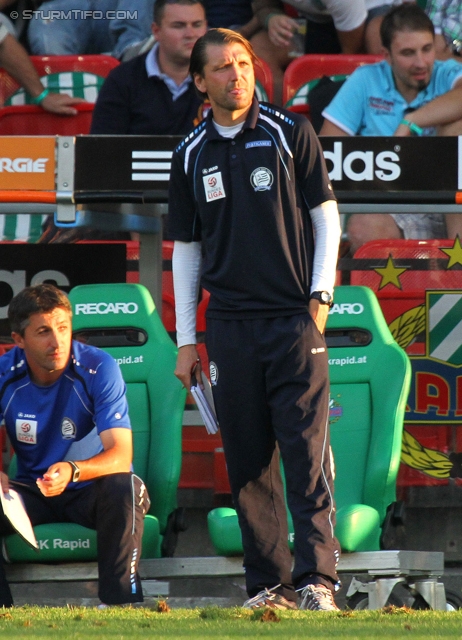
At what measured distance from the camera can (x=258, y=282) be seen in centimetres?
331

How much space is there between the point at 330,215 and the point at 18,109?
12.5 feet

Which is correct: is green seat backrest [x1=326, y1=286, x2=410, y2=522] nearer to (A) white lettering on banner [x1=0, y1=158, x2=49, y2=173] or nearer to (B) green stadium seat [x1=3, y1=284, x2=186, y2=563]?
(B) green stadium seat [x1=3, y1=284, x2=186, y2=563]

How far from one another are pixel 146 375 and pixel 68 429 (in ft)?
1.83

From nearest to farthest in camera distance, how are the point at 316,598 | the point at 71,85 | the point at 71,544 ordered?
1. the point at 316,598
2. the point at 71,544
3. the point at 71,85

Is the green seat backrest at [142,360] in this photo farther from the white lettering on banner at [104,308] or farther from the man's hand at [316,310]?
the man's hand at [316,310]

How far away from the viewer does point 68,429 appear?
4.25 meters

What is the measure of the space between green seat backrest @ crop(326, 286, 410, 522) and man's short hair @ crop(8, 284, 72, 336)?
4.02 feet

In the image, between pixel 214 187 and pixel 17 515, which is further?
pixel 17 515

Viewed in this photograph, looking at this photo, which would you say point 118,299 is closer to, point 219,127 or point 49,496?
point 49,496

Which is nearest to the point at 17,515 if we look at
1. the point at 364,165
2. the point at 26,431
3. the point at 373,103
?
the point at 26,431

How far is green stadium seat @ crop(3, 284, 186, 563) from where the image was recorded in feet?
14.7

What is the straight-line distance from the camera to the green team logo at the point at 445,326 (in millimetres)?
5094

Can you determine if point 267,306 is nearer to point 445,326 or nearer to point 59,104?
point 445,326

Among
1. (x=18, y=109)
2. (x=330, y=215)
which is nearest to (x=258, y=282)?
(x=330, y=215)
